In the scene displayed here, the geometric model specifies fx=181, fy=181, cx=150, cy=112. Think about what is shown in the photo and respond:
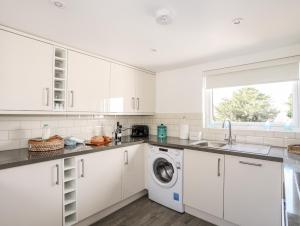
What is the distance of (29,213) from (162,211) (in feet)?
4.88

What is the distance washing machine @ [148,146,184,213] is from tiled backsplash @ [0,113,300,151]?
0.69 meters

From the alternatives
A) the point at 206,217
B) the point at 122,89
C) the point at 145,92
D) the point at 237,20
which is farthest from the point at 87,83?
the point at 206,217

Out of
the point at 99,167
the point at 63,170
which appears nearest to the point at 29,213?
the point at 63,170

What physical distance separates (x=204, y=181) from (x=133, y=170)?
3.13ft

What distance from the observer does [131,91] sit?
115 inches

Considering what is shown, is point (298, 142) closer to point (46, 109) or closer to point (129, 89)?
point (129, 89)

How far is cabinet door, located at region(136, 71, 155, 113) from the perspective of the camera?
10.00 ft

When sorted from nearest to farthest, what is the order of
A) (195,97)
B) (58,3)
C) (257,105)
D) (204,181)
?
1. (58,3)
2. (204,181)
3. (257,105)
4. (195,97)

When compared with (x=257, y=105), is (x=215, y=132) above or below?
below

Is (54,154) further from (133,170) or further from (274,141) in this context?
(274,141)

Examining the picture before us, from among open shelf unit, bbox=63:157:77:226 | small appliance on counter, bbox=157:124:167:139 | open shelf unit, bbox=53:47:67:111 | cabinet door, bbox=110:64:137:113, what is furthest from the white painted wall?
open shelf unit, bbox=63:157:77:226

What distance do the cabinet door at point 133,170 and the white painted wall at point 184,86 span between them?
96cm

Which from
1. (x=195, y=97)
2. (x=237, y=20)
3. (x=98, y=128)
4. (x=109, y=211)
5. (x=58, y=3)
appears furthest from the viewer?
(x=195, y=97)

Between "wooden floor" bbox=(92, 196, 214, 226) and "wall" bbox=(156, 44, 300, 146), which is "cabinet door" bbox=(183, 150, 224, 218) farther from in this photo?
"wall" bbox=(156, 44, 300, 146)
